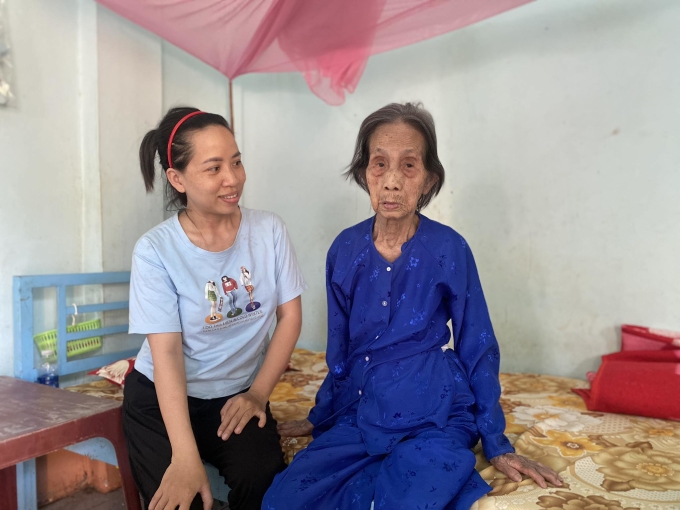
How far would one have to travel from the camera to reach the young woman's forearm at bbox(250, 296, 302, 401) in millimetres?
1343

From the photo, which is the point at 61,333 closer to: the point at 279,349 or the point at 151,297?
the point at 151,297

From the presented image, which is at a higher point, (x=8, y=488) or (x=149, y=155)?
(x=149, y=155)

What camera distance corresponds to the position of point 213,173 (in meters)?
1.31

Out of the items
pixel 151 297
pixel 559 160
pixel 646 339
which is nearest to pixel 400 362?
pixel 151 297

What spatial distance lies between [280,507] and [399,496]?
0.82 feet

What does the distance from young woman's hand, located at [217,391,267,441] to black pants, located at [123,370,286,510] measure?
0.08ft

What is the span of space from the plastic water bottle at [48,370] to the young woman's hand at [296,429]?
934 millimetres

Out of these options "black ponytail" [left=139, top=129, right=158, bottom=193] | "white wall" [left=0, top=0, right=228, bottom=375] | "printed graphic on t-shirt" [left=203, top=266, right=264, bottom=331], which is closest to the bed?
"white wall" [left=0, top=0, right=228, bottom=375]

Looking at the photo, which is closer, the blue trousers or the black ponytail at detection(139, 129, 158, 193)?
the blue trousers

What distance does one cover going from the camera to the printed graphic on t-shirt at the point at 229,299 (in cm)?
132

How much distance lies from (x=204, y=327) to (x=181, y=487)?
14.8 inches

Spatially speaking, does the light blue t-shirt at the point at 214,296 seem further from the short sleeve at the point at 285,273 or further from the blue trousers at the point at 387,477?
the blue trousers at the point at 387,477

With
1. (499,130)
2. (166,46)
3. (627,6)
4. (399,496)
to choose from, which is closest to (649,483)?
(399,496)

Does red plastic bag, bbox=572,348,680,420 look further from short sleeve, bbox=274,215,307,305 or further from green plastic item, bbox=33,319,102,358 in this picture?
green plastic item, bbox=33,319,102,358
